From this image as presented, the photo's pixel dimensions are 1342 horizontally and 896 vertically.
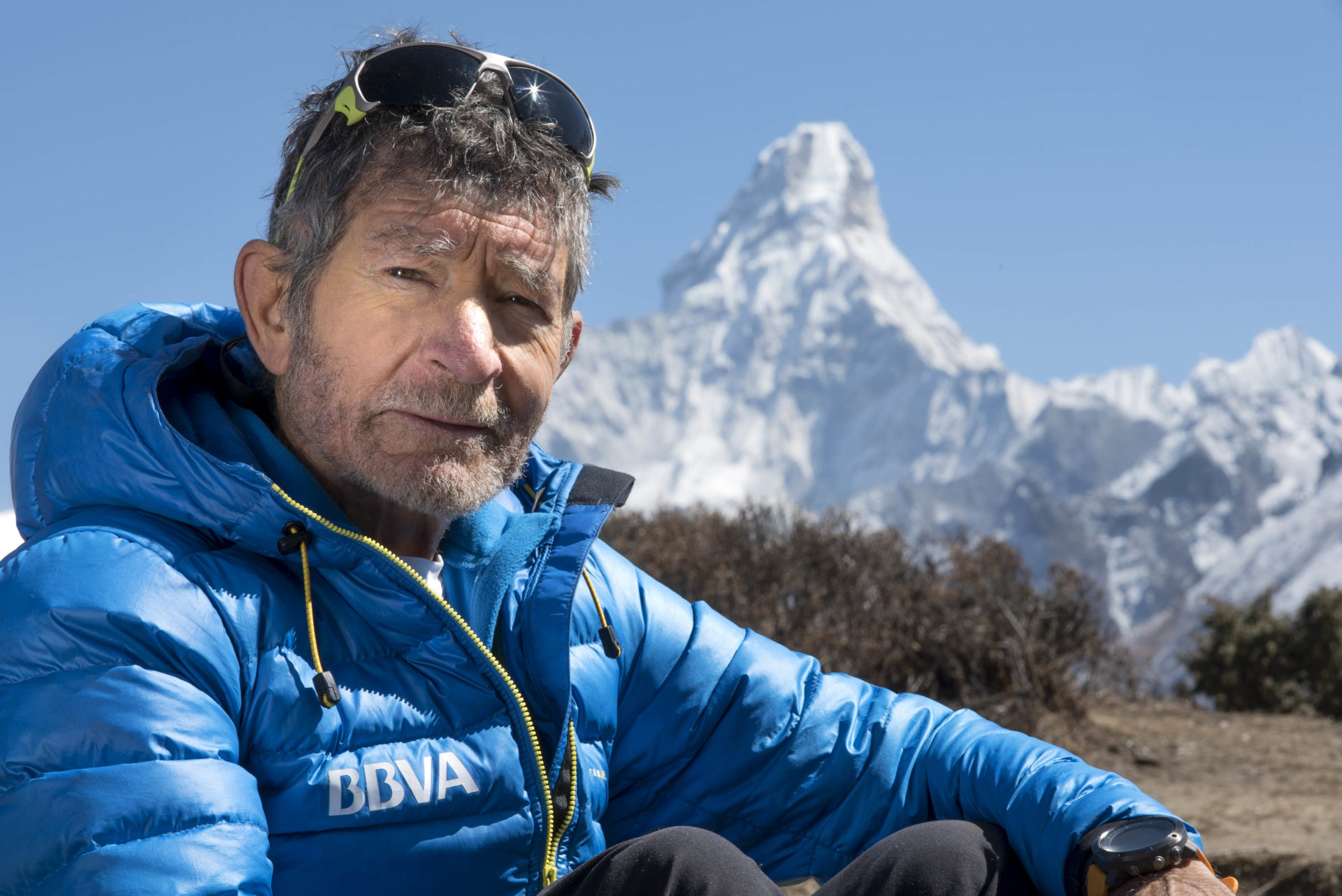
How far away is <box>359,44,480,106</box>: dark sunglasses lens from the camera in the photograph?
1562mm

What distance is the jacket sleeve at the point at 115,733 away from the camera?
1.13m

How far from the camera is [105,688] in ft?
3.91

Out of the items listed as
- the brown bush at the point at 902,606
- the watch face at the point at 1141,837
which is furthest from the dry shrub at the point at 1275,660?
the watch face at the point at 1141,837

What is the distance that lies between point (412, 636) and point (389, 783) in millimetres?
203

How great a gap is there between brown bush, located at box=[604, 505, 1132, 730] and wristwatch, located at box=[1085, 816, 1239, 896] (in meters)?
4.59

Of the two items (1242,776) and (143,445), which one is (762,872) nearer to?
(143,445)

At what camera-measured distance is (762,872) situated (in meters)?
1.37

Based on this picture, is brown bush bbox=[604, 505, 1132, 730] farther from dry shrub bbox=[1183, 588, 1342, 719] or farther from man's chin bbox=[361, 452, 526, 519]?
man's chin bbox=[361, 452, 526, 519]

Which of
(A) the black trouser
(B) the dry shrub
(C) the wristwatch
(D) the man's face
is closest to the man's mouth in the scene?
(D) the man's face

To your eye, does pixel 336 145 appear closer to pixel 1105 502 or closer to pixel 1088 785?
pixel 1088 785

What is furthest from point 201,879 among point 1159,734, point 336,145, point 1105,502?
point 1105,502

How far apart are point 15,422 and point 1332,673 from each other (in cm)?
937

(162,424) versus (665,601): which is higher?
(162,424)

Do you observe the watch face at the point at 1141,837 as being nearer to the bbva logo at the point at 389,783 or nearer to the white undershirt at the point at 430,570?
the bbva logo at the point at 389,783
